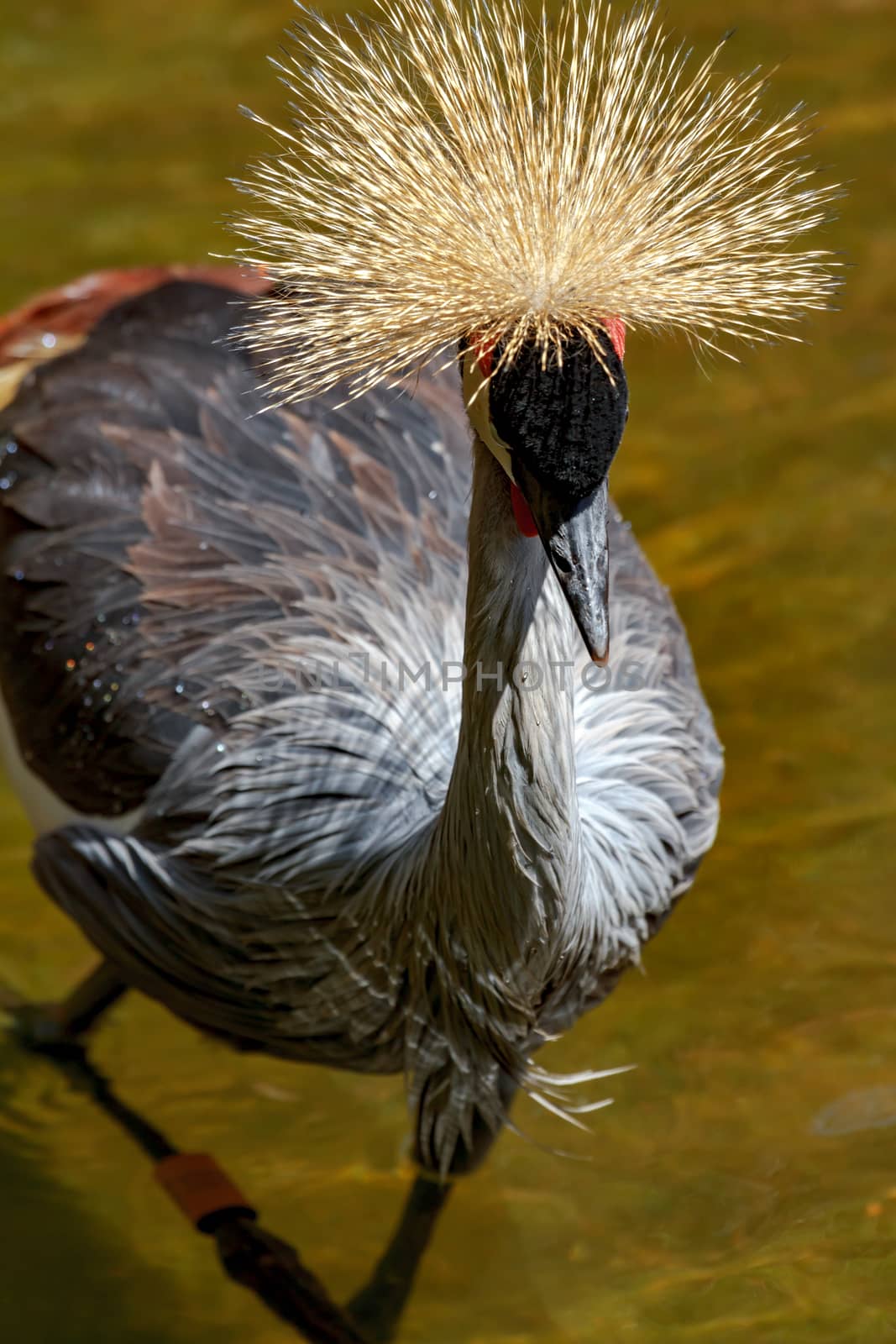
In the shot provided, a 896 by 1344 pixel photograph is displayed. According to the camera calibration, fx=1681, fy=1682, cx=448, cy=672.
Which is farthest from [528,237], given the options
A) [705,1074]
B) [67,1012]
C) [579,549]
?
[67,1012]

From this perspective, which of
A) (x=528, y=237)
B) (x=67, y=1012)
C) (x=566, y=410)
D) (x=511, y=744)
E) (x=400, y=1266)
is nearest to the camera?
(x=566, y=410)

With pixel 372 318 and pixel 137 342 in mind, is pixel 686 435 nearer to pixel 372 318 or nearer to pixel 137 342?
pixel 137 342

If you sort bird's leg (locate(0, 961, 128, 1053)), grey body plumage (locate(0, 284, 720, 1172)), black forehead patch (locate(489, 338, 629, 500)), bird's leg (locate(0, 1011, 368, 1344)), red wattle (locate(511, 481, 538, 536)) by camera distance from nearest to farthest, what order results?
black forehead patch (locate(489, 338, 629, 500)) → red wattle (locate(511, 481, 538, 536)) → grey body plumage (locate(0, 284, 720, 1172)) → bird's leg (locate(0, 1011, 368, 1344)) → bird's leg (locate(0, 961, 128, 1053))

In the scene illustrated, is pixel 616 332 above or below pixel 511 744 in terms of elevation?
above

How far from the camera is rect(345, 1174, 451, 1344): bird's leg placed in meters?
2.48

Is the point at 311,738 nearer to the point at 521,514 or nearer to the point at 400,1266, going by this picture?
the point at 521,514

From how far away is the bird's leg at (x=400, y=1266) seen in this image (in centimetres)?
248

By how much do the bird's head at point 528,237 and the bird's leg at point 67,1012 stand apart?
1302 millimetres

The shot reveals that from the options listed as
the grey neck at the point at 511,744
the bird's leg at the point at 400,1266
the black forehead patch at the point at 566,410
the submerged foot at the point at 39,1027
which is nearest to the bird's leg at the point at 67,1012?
the submerged foot at the point at 39,1027

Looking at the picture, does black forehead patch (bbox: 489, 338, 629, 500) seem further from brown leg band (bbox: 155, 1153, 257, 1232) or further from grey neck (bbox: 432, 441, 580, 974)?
brown leg band (bbox: 155, 1153, 257, 1232)

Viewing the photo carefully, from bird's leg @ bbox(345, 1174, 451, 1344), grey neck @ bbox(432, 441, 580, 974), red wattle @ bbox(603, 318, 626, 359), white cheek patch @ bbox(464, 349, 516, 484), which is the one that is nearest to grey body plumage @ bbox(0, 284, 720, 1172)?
grey neck @ bbox(432, 441, 580, 974)

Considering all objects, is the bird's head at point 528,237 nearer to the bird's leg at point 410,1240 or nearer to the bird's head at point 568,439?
the bird's head at point 568,439

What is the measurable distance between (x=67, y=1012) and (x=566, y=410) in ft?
5.64

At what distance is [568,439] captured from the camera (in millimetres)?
1519
